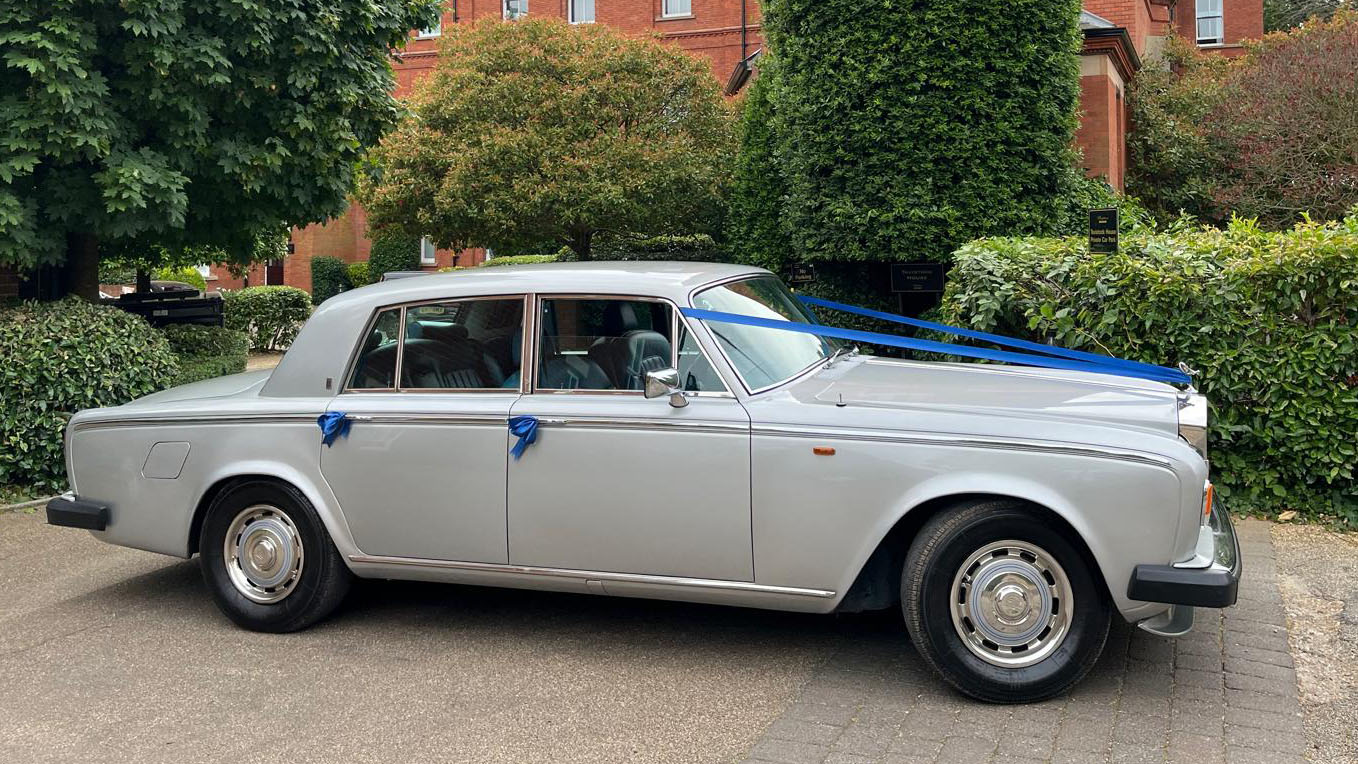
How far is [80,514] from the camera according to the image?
5551mm

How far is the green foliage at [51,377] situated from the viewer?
8.41m

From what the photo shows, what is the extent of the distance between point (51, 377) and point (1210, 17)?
106 feet

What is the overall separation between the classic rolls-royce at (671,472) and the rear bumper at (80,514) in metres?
0.01

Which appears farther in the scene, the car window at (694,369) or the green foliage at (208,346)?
the green foliage at (208,346)

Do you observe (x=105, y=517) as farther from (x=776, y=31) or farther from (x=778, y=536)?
(x=776, y=31)

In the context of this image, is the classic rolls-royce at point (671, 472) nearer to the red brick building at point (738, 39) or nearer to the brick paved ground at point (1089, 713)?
the brick paved ground at point (1089, 713)

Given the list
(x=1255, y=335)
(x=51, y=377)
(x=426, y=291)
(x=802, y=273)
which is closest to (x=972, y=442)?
(x=426, y=291)

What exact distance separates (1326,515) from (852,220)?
19.8 feet

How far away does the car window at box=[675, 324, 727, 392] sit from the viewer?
473cm

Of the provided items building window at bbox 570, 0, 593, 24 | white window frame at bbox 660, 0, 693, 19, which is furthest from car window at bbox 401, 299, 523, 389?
building window at bbox 570, 0, 593, 24

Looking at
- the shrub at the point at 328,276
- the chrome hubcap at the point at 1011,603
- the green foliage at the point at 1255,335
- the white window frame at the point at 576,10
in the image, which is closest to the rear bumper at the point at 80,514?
the chrome hubcap at the point at 1011,603

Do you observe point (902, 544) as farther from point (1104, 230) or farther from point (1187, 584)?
point (1104, 230)

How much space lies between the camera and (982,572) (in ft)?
14.0

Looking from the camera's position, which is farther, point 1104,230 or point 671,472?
point 1104,230
